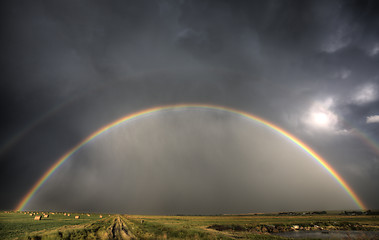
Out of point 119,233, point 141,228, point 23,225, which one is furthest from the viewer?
point 23,225

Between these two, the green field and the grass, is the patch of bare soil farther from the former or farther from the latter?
the grass

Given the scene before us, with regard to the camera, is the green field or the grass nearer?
the green field

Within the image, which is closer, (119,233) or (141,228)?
(119,233)

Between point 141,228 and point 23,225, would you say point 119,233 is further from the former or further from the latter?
point 23,225

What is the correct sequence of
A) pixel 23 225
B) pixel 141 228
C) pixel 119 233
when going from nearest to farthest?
pixel 119 233 < pixel 141 228 < pixel 23 225

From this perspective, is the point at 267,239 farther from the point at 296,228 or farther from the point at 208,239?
the point at 296,228

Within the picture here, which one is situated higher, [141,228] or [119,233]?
[119,233]

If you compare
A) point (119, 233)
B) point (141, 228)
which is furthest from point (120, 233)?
point (141, 228)

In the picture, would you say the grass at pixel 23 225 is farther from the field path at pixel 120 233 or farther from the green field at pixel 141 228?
the field path at pixel 120 233

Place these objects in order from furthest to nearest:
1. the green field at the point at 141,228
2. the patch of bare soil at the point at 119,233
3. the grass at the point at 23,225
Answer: the grass at the point at 23,225 → the green field at the point at 141,228 → the patch of bare soil at the point at 119,233

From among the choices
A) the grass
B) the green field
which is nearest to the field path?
the green field

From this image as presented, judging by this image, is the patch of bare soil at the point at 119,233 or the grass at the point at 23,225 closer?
the patch of bare soil at the point at 119,233

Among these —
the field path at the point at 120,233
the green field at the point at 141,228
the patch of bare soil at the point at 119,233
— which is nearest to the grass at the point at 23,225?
the green field at the point at 141,228

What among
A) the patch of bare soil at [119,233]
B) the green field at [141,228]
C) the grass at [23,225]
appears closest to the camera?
the patch of bare soil at [119,233]
